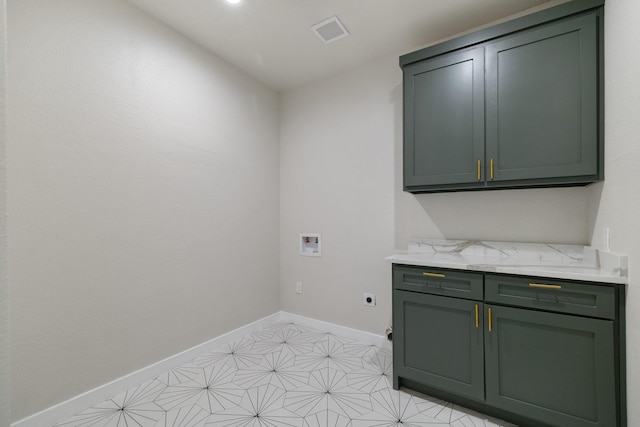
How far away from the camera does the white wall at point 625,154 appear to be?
4.17 feet

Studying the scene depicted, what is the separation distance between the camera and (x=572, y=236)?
192 cm

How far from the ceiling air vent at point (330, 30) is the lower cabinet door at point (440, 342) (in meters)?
2.01

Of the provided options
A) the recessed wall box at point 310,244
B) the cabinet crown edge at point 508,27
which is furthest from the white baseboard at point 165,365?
the cabinet crown edge at point 508,27

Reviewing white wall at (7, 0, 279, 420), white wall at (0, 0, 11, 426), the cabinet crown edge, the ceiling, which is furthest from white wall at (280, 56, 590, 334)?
white wall at (0, 0, 11, 426)

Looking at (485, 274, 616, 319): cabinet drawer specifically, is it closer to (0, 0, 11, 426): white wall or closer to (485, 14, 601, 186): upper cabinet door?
(485, 14, 601, 186): upper cabinet door

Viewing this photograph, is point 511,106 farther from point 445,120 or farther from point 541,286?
point 541,286

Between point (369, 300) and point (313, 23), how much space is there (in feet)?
7.73

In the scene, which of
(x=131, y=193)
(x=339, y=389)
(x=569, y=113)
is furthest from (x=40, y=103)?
(x=569, y=113)

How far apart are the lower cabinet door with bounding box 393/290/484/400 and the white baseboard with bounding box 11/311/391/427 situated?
0.70m

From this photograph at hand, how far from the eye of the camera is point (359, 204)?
2.79 metres

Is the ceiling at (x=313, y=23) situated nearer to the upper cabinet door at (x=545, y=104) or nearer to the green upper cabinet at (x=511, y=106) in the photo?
the green upper cabinet at (x=511, y=106)

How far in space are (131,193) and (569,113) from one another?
279cm

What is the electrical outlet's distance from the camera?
270 cm

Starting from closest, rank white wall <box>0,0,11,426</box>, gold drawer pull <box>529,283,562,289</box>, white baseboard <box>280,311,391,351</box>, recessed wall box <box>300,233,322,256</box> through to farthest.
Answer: white wall <box>0,0,11,426</box>
gold drawer pull <box>529,283,562,289</box>
white baseboard <box>280,311,391,351</box>
recessed wall box <box>300,233,322,256</box>
